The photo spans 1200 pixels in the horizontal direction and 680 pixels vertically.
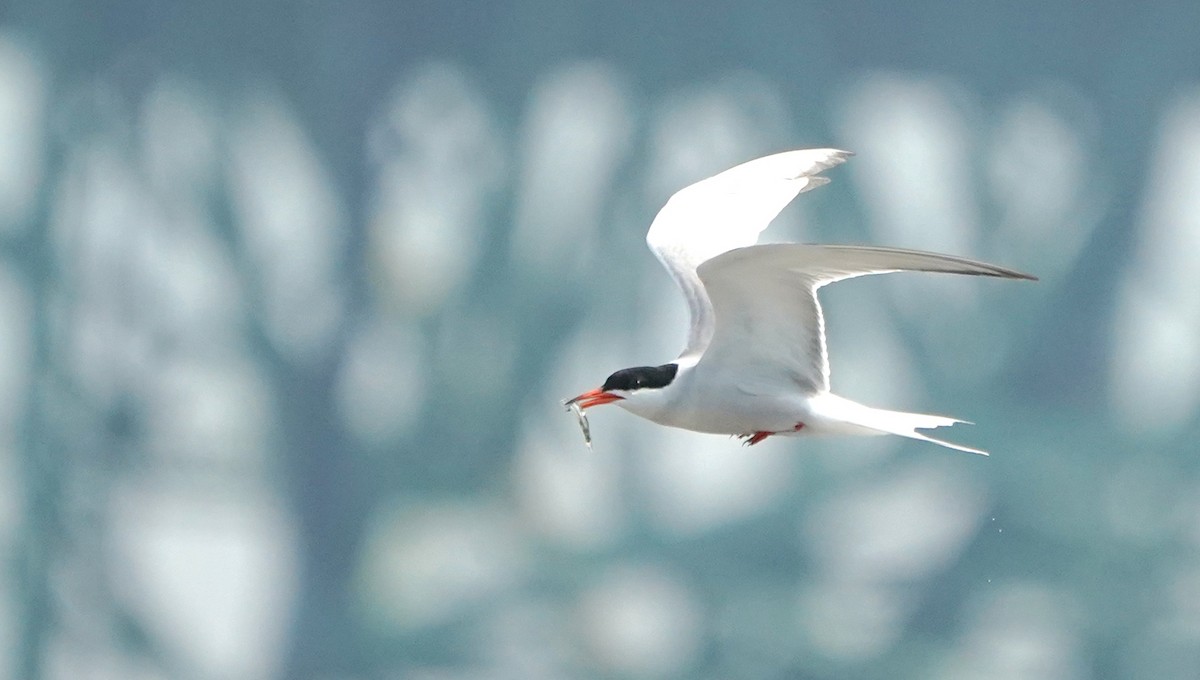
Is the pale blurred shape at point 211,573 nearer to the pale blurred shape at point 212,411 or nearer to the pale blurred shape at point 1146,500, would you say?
the pale blurred shape at point 212,411

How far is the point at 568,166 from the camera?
5613mm

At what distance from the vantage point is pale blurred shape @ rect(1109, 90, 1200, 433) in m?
5.61

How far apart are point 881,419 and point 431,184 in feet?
9.96

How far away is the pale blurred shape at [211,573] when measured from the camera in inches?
217

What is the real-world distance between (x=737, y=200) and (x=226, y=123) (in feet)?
8.63

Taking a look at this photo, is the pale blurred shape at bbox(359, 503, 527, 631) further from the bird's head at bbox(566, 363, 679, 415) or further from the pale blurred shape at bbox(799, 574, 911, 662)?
the bird's head at bbox(566, 363, 679, 415)

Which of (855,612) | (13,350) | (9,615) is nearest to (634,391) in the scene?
(855,612)

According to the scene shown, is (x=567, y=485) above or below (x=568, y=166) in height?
below

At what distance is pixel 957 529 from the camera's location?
557cm

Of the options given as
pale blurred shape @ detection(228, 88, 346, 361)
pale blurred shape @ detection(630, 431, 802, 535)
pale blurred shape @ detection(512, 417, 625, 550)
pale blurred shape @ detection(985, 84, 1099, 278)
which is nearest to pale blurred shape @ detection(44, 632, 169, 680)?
pale blurred shape @ detection(228, 88, 346, 361)

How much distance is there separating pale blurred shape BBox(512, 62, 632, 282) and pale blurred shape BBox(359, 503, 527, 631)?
914 millimetres

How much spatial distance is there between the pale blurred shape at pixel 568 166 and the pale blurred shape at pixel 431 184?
0.47 ft

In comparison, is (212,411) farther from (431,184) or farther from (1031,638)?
(1031,638)

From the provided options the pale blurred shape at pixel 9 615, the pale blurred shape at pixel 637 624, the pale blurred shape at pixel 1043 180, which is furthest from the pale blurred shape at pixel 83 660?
the pale blurred shape at pixel 1043 180
